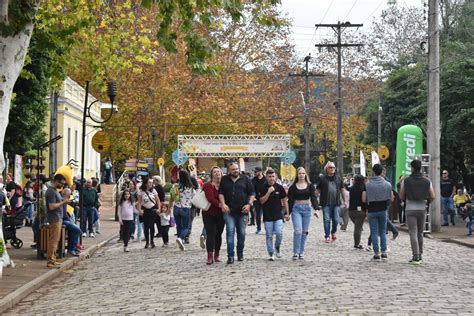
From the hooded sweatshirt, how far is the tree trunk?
20.9 feet

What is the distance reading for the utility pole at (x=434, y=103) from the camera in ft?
86.5

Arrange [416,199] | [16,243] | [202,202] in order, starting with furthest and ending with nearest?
[16,243]
[202,202]
[416,199]

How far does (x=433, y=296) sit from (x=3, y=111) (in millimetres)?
6978

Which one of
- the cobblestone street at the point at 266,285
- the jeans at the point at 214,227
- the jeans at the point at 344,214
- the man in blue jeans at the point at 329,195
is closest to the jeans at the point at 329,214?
the man in blue jeans at the point at 329,195

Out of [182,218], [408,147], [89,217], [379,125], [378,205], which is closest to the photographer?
[378,205]

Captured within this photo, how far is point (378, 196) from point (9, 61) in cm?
669

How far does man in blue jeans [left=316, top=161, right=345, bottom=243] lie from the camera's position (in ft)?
68.1

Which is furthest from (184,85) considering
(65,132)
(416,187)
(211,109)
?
(416,187)

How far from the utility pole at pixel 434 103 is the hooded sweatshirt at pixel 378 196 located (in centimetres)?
1064

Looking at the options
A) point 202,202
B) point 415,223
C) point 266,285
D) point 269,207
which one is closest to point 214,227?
point 202,202

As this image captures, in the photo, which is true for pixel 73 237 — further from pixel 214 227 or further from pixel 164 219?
pixel 214 227

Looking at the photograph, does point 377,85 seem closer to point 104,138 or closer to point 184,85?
point 184,85

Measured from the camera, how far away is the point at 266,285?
1210 centimetres

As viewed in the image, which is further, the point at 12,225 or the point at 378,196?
the point at 12,225
